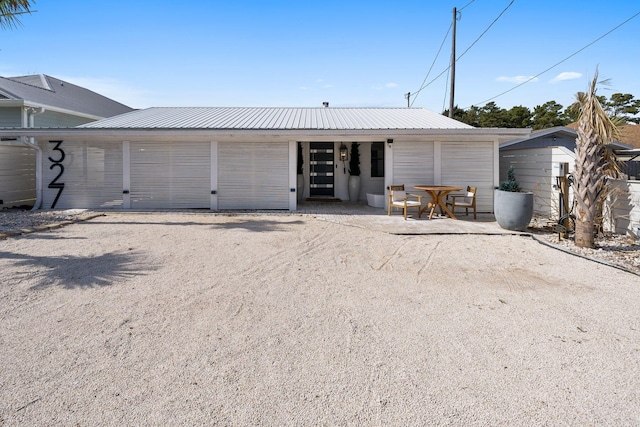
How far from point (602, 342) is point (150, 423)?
10.4ft

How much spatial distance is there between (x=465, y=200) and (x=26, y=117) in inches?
573

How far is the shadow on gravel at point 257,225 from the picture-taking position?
7.87 meters

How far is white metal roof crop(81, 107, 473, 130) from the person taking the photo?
1071cm

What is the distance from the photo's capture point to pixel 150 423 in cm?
189

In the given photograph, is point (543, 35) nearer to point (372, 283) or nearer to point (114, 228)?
point (372, 283)

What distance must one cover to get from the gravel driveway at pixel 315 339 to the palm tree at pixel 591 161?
1.16 m

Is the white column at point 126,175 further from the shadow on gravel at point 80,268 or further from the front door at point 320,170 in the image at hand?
the front door at point 320,170

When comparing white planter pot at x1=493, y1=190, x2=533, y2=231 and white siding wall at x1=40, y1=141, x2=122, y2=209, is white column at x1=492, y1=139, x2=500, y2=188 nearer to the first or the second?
white planter pot at x1=493, y1=190, x2=533, y2=231

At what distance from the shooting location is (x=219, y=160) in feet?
35.0

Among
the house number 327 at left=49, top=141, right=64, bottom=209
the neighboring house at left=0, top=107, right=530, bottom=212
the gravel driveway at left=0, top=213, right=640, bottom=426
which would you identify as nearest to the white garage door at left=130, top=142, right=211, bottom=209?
the neighboring house at left=0, top=107, right=530, bottom=212

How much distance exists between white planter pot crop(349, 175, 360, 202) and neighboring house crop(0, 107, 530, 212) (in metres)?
2.25

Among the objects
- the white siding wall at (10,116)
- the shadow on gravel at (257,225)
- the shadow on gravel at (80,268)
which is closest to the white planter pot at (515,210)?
the shadow on gravel at (257,225)

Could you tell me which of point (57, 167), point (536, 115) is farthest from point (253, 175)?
point (536, 115)

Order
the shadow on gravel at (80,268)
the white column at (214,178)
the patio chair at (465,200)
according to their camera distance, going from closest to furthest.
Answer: the shadow on gravel at (80,268)
the patio chair at (465,200)
the white column at (214,178)
